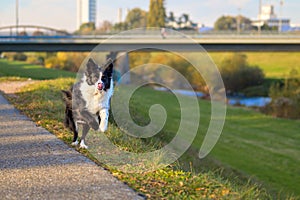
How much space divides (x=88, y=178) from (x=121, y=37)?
4521 centimetres

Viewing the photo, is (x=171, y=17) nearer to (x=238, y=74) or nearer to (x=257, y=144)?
(x=238, y=74)

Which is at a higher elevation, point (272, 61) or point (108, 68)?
point (108, 68)

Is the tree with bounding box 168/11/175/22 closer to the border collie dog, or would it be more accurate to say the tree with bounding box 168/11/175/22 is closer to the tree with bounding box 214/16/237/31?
the tree with bounding box 214/16/237/31

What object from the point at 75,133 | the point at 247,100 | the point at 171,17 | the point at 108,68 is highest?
the point at 171,17

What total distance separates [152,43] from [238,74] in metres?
13.2

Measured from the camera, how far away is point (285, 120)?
40.5 metres

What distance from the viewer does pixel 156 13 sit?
9831 centimetres

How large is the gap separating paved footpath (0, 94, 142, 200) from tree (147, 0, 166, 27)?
3530 inches

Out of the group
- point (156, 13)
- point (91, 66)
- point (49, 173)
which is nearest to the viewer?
point (49, 173)

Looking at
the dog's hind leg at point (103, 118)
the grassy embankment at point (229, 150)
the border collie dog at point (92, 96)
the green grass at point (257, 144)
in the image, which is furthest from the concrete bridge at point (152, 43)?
the dog's hind leg at point (103, 118)

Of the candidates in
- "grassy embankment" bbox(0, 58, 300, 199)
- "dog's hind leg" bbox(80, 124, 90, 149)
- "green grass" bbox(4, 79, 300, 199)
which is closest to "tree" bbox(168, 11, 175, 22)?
"green grass" bbox(4, 79, 300, 199)

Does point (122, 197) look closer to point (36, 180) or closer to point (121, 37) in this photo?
point (36, 180)

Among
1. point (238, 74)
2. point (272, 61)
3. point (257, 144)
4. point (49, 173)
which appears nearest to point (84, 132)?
Result: point (49, 173)

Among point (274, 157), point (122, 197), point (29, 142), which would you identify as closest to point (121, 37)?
point (274, 157)
